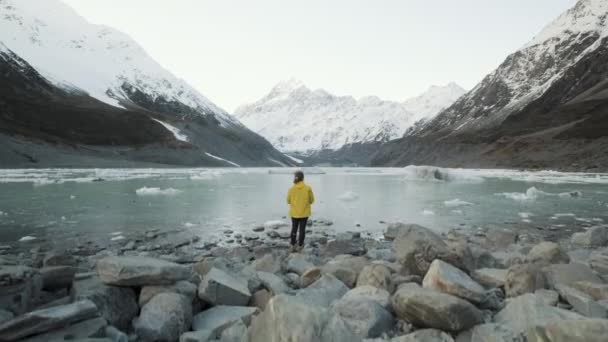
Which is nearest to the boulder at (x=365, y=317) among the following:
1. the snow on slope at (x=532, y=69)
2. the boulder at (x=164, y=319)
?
the boulder at (x=164, y=319)

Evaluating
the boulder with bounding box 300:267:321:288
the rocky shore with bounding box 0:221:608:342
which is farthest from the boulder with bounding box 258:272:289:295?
the boulder with bounding box 300:267:321:288

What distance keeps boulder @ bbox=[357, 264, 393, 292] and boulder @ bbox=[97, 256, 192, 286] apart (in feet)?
8.41

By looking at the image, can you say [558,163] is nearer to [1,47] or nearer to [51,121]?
[51,121]

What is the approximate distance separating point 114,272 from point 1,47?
163 metres

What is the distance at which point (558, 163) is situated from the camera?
83.6m

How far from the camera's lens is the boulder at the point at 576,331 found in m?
3.37

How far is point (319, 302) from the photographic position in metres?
5.57

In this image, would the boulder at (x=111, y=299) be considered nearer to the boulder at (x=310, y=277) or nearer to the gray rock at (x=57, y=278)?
the gray rock at (x=57, y=278)

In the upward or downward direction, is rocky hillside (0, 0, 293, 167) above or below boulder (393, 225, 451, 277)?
above

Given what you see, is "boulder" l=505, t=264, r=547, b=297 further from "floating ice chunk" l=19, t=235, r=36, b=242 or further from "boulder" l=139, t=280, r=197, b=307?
"floating ice chunk" l=19, t=235, r=36, b=242

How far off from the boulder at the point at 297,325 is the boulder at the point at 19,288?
279cm

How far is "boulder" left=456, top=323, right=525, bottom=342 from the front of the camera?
4113mm

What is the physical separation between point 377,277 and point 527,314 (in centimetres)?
203

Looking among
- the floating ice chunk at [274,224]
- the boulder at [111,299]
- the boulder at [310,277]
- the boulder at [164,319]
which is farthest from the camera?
the floating ice chunk at [274,224]
